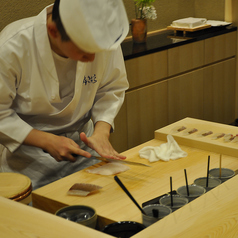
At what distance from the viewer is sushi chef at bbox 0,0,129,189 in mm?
1821

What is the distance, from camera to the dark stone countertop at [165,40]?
3.52 meters

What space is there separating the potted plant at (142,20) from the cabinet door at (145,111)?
0.43 m

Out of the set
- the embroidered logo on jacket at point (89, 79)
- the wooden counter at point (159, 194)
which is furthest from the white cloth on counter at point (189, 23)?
the wooden counter at point (159, 194)

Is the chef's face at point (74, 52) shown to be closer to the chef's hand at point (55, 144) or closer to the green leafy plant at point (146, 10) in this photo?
the chef's hand at point (55, 144)

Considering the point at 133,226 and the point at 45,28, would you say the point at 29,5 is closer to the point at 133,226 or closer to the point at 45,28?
the point at 45,28

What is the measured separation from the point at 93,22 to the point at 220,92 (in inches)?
122

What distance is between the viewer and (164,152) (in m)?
1.79

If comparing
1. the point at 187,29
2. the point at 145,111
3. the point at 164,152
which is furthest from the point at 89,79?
the point at 187,29

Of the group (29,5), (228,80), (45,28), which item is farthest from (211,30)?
(45,28)

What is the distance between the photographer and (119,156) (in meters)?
1.79

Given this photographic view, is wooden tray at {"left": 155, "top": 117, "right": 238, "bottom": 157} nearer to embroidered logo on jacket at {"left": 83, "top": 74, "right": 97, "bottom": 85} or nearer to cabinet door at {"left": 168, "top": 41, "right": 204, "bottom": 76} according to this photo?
embroidered logo on jacket at {"left": 83, "top": 74, "right": 97, "bottom": 85}

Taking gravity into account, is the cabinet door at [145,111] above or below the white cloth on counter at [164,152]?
below

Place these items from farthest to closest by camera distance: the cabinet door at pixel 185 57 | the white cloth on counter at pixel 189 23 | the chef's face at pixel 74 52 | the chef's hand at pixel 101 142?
the white cloth on counter at pixel 189 23 → the cabinet door at pixel 185 57 → the chef's hand at pixel 101 142 → the chef's face at pixel 74 52

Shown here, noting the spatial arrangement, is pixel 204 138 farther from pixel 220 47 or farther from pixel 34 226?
pixel 220 47
